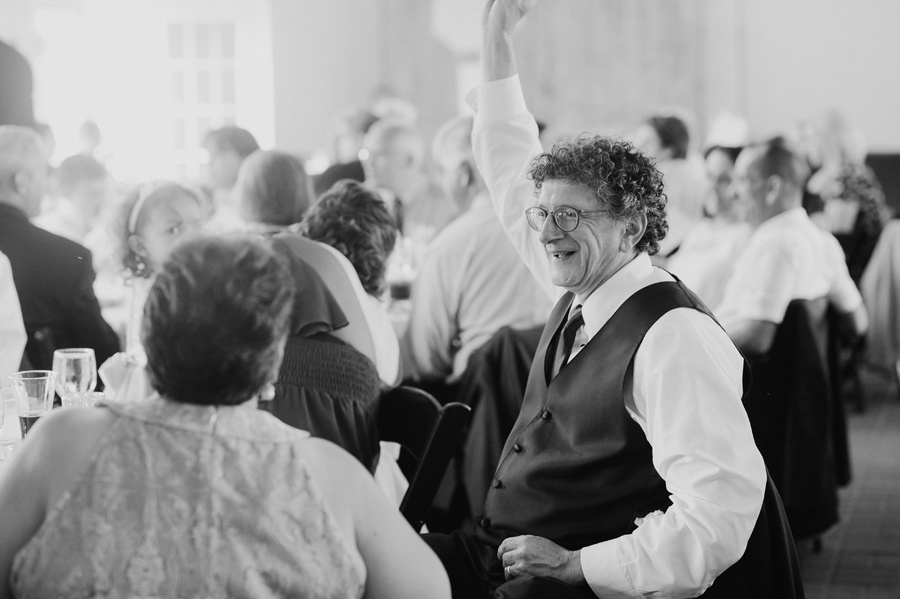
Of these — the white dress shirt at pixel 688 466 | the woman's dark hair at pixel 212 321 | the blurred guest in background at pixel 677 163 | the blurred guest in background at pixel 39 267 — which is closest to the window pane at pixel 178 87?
the blurred guest in background at pixel 677 163

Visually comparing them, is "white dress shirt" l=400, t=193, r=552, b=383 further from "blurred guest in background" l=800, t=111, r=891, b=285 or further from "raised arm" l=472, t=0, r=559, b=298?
"blurred guest in background" l=800, t=111, r=891, b=285

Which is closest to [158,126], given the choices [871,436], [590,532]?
[871,436]

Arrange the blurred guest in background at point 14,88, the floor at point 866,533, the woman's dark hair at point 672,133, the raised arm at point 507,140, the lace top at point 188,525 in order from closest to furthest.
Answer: the lace top at point 188,525 → the raised arm at point 507,140 → the floor at point 866,533 → the blurred guest in background at point 14,88 → the woman's dark hair at point 672,133

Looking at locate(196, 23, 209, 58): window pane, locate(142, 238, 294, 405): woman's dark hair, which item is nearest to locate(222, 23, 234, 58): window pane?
locate(196, 23, 209, 58): window pane

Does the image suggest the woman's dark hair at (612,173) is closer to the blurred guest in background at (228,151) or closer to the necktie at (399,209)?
the blurred guest in background at (228,151)

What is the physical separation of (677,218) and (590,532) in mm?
3517

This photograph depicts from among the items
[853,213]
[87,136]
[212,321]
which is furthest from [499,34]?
[87,136]

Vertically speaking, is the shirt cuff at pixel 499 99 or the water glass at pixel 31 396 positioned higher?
the shirt cuff at pixel 499 99

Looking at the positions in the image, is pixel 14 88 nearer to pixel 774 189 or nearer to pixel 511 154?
pixel 511 154

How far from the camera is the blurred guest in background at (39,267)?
345 cm

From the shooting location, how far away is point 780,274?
3.62 metres

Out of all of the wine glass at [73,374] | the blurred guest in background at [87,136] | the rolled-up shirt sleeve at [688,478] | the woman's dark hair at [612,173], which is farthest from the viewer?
the blurred guest in background at [87,136]

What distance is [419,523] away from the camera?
231cm

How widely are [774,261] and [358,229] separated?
5.54ft
